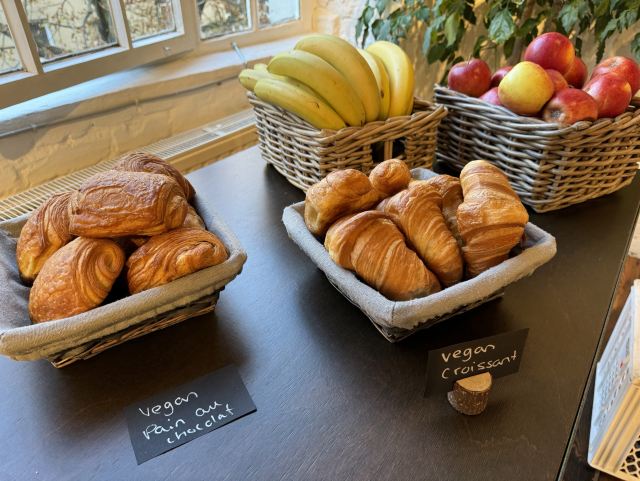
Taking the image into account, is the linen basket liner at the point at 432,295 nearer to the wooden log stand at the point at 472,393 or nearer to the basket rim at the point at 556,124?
the wooden log stand at the point at 472,393

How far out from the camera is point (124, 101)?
1.44m

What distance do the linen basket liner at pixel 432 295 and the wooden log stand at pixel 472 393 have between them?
88mm

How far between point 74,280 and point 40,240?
134 mm

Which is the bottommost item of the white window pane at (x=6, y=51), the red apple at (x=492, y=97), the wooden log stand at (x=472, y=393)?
the wooden log stand at (x=472, y=393)

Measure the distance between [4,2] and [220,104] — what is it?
2.35 ft

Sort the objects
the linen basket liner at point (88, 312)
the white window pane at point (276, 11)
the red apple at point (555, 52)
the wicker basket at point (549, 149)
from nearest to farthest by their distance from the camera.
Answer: the linen basket liner at point (88, 312)
the wicker basket at point (549, 149)
the red apple at point (555, 52)
the white window pane at point (276, 11)

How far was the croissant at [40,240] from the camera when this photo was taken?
0.65 metres

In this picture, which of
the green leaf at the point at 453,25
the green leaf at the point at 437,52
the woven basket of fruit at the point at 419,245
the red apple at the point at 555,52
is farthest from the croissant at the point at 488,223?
the green leaf at the point at 437,52

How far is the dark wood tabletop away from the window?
0.97 metres

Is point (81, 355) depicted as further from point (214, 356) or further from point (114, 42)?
point (114, 42)

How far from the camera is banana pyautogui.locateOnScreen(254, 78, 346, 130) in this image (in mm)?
903

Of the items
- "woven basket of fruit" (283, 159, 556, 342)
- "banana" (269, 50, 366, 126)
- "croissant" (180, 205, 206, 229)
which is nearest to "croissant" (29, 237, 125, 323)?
"croissant" (180, 205, 206, 229)

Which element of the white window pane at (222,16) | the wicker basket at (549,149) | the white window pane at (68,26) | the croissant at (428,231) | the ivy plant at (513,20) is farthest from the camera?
the white window pane at (222,16)

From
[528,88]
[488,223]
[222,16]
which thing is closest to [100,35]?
[222,16]
